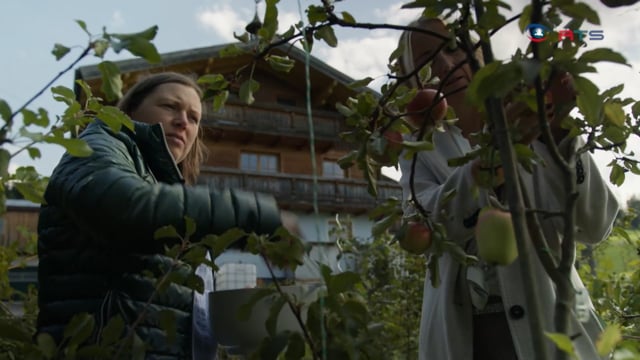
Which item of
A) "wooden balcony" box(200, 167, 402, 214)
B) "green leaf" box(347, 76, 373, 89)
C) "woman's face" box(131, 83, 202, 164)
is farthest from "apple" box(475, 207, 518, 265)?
"wooden balcony" box(200, 167, 402, 214)

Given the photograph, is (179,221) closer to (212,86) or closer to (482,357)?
(212,86)

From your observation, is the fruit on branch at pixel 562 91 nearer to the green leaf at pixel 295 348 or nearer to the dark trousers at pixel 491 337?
the green leaf at pixel 295 348

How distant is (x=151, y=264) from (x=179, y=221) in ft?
0.69

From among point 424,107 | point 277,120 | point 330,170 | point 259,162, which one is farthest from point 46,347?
point 330,170

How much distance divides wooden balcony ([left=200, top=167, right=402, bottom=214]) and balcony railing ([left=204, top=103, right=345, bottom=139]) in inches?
47.0

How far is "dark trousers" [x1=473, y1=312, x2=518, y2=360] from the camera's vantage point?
1195 mm

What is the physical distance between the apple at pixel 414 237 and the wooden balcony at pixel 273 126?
12.7 meters

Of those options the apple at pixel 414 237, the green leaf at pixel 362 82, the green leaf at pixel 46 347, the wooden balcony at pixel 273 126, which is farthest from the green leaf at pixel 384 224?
the wooden balcony at pixel 273 126

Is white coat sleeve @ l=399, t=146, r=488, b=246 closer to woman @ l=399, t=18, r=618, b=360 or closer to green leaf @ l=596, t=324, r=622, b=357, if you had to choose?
woman @ l=399, t=18, r=618, b=360

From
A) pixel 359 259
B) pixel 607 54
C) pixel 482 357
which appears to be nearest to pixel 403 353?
pixel 359 259

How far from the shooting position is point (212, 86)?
0.94 m

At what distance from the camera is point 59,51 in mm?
723

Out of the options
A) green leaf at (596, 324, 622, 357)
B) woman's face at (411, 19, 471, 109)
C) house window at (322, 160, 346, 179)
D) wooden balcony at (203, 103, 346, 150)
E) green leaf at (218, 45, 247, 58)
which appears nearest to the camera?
green leaf at (596, 324, 622, 357)

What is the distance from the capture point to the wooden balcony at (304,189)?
12906mm
